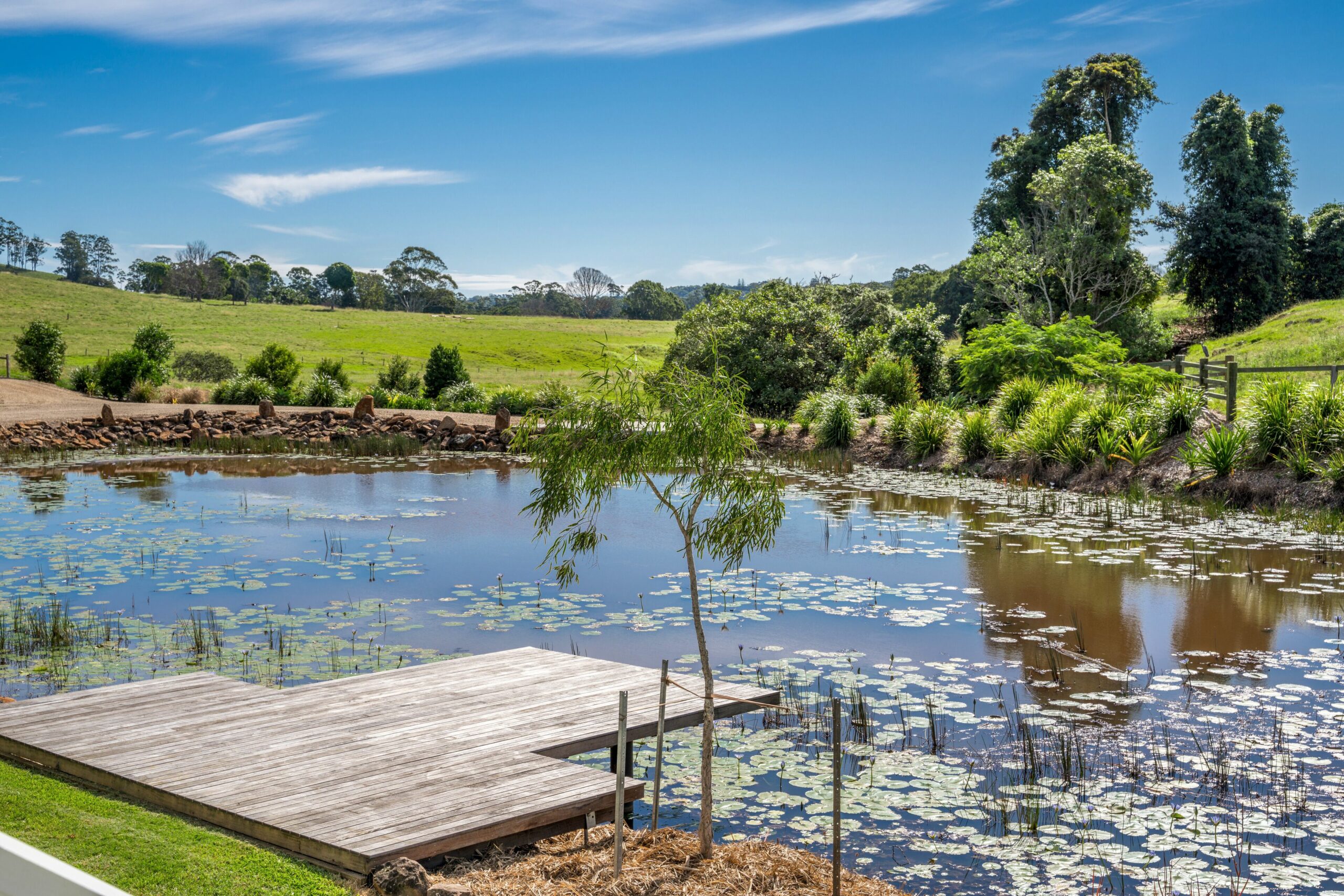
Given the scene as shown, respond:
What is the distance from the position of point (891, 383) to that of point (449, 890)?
26.0 metres

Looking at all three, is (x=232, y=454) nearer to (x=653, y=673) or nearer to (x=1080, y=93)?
(x=653, y=673)

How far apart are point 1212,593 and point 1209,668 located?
9.66ft

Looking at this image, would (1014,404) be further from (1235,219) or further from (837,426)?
(1235,219)

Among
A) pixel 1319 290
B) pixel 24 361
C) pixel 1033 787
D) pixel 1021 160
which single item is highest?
pixel 1021 160

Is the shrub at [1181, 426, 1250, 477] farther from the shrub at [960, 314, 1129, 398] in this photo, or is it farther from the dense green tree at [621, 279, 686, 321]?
the dense green tree at [621, 279, 686, 321]

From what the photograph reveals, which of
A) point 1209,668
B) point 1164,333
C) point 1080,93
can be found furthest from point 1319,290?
point 1209,668

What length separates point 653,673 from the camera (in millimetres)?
7012

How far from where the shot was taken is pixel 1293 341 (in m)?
35.0

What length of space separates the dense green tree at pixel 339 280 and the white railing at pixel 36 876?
107 metres

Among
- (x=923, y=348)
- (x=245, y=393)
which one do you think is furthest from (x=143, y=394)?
(x=923, y=348)

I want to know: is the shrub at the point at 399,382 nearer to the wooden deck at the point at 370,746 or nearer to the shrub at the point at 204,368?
the shrub at the point at 204,368

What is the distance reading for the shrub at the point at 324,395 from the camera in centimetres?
3531

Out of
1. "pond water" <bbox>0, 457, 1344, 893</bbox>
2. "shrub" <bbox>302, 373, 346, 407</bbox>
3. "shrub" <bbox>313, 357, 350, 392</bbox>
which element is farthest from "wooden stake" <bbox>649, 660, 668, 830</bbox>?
"shrub" <bbox>313, 357, 350, 392</bbox>

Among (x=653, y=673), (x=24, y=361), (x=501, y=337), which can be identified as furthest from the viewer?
(x=501, y=337)
